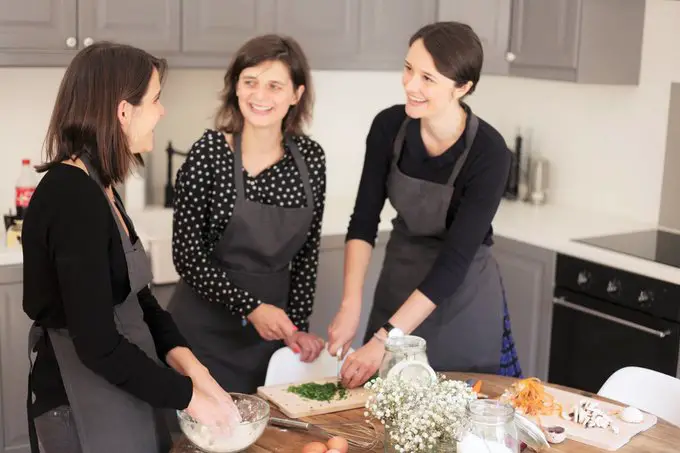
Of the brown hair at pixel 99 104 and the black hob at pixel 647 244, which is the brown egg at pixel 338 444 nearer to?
the brown hair at pixel 99 104

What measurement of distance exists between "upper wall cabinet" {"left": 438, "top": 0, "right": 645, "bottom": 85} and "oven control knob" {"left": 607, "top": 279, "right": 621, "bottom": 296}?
31.3 inches

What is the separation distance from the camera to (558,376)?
11.3 feet

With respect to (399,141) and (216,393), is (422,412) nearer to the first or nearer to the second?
(216,393)

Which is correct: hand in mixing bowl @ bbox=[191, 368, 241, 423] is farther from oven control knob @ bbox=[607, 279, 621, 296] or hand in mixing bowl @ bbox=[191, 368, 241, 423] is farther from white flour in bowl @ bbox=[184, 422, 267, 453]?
oven control knob @ bbox=[607, 279, 621, 296]

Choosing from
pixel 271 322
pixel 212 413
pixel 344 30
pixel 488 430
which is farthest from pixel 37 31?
pixel 488 430

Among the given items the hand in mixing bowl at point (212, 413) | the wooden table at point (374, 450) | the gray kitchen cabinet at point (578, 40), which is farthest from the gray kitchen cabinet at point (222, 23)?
the hand in mixing bowl at point (212, 413)

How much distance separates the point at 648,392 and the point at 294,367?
885 millimetres

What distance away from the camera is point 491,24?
373 centimetres

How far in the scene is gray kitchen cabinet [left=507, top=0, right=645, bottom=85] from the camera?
348 cm

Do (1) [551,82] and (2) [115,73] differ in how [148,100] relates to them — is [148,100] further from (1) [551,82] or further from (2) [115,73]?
(1) [551,82]

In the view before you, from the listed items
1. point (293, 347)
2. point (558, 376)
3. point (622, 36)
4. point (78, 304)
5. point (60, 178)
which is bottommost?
point (558, 376)

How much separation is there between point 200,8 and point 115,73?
1707mm

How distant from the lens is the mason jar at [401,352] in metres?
1.86

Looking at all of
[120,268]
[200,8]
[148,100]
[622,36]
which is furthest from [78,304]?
[622,36]
